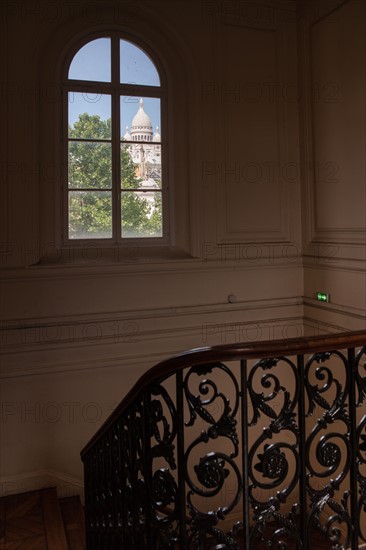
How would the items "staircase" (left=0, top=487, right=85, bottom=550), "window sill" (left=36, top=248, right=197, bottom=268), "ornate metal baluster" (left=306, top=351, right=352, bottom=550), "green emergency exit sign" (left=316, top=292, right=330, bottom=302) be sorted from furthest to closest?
"green emergency exit sign" (left=316, top=292, right=330, bottom=302)
"window sill" (left=36, top=248, right=197, bottom=268)
"staircase" (left=0, top=487, right=85, bottom=550)
"ornate metal baluster" (left=306, top=351, right=352, bottom=550)

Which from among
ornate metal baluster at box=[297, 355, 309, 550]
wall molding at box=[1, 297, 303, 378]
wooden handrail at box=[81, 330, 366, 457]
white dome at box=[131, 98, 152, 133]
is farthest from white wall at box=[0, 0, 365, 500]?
ornate metal baluster at box=[297, 355, 309, 550]

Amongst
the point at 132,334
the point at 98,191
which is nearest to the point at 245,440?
the point at 132,334

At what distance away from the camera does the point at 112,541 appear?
221 centimetres

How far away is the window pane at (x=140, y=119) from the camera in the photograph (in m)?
4.19

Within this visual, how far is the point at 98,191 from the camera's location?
4.11m

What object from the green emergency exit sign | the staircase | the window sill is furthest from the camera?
the green emergency exit sign

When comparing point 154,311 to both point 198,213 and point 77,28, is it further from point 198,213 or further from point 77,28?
point 77,28

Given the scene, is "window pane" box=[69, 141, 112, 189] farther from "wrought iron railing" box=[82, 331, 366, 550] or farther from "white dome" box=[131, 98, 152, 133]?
"wrought iron railing" box=[82, 331, 366, 550]

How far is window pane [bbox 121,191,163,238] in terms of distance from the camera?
4.20 meters

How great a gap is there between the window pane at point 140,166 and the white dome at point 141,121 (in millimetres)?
129

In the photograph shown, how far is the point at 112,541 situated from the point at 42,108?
295 centimetres

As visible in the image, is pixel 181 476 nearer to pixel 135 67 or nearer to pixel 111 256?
pixel 111 256

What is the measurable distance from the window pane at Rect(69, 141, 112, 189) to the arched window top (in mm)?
522

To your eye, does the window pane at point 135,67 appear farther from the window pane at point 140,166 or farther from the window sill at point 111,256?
the window sill at point 111,256
